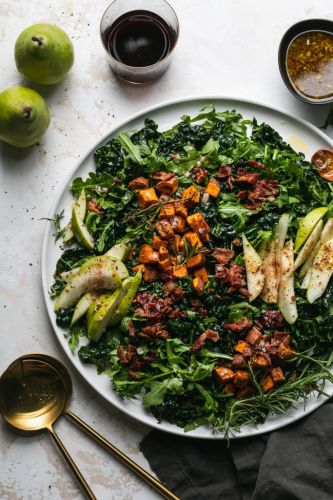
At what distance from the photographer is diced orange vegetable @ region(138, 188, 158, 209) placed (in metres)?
3.55

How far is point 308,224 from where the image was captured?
3.54 m

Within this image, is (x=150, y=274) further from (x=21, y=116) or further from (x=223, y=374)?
(x=21, y=116)

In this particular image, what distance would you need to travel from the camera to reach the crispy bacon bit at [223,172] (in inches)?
143

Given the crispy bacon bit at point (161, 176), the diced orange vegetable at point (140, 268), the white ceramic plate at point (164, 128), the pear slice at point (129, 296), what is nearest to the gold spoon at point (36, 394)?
the white ceramic plate at point (164, 128)

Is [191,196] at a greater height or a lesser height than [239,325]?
greater

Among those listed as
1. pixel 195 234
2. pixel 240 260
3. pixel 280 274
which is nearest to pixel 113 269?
pixel 195 234

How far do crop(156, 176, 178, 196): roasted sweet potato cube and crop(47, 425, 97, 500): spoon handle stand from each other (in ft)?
5.08

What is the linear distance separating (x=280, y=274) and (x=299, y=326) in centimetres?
32

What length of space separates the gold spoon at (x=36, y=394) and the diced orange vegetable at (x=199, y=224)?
3.72ft

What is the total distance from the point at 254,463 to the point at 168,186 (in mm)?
1666

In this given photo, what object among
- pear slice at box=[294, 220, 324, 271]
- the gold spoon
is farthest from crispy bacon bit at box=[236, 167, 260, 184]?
the gold spoon

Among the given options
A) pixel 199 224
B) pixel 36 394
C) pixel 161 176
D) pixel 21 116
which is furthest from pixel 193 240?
pixel 36 394

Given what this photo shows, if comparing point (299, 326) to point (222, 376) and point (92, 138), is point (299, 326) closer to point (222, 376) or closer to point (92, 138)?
point (222, 376)

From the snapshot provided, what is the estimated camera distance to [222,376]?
343 centimetres
